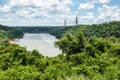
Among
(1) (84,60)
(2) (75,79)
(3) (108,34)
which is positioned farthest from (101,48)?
(3) (108,34)

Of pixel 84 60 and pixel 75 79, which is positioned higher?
pixel 75 79

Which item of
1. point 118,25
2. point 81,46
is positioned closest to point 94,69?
point 81,46

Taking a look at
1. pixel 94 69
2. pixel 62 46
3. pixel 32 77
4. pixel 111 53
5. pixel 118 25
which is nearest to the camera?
pixel 32 77

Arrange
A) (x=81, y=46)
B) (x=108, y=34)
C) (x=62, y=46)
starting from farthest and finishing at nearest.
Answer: (x=108, y=34), (x=62, y=46), (x=81, y=46)

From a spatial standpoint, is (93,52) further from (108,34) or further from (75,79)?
(108,34)

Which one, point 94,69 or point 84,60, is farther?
point 84,60

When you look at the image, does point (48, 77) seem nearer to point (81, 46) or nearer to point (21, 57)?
point (21, 57)
